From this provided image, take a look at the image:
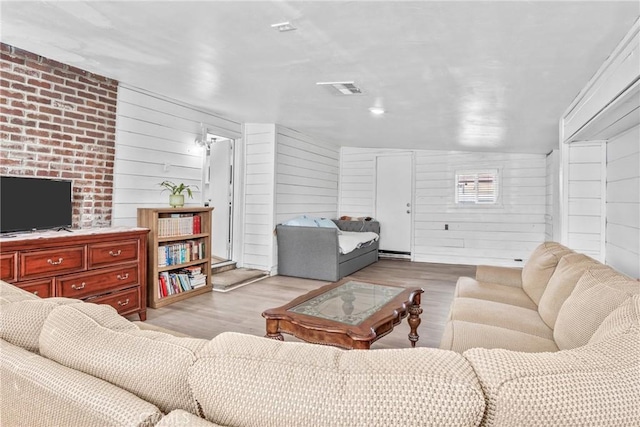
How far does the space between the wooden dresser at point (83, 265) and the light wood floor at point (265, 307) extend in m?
0.43

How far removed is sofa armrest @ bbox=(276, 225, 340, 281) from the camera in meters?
5.34

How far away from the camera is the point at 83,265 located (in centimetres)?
297

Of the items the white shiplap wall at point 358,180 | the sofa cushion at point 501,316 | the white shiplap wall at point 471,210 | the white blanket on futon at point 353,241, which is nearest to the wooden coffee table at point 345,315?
the sofa cushion at point 501,316

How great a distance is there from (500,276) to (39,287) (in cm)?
375

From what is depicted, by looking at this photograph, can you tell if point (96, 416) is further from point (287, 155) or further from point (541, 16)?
point (287, 155)

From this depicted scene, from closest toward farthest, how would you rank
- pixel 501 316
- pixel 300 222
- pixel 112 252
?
pixel 501 316, pixel 112 252, pixel 300 222

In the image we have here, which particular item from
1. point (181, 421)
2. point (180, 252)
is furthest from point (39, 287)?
point (181, 421)

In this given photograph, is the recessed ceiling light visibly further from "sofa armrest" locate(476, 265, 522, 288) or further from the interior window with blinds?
the interior window with blinds

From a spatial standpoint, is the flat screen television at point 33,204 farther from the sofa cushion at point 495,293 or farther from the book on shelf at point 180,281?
the sofa cushion at point 495,293

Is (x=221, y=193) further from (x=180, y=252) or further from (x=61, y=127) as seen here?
(x=61, y=127)

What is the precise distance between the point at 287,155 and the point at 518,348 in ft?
15.6

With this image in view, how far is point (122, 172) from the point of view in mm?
3965

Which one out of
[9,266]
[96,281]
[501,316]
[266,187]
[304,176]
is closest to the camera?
[501,316]

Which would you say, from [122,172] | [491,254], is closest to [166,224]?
[122,172]
